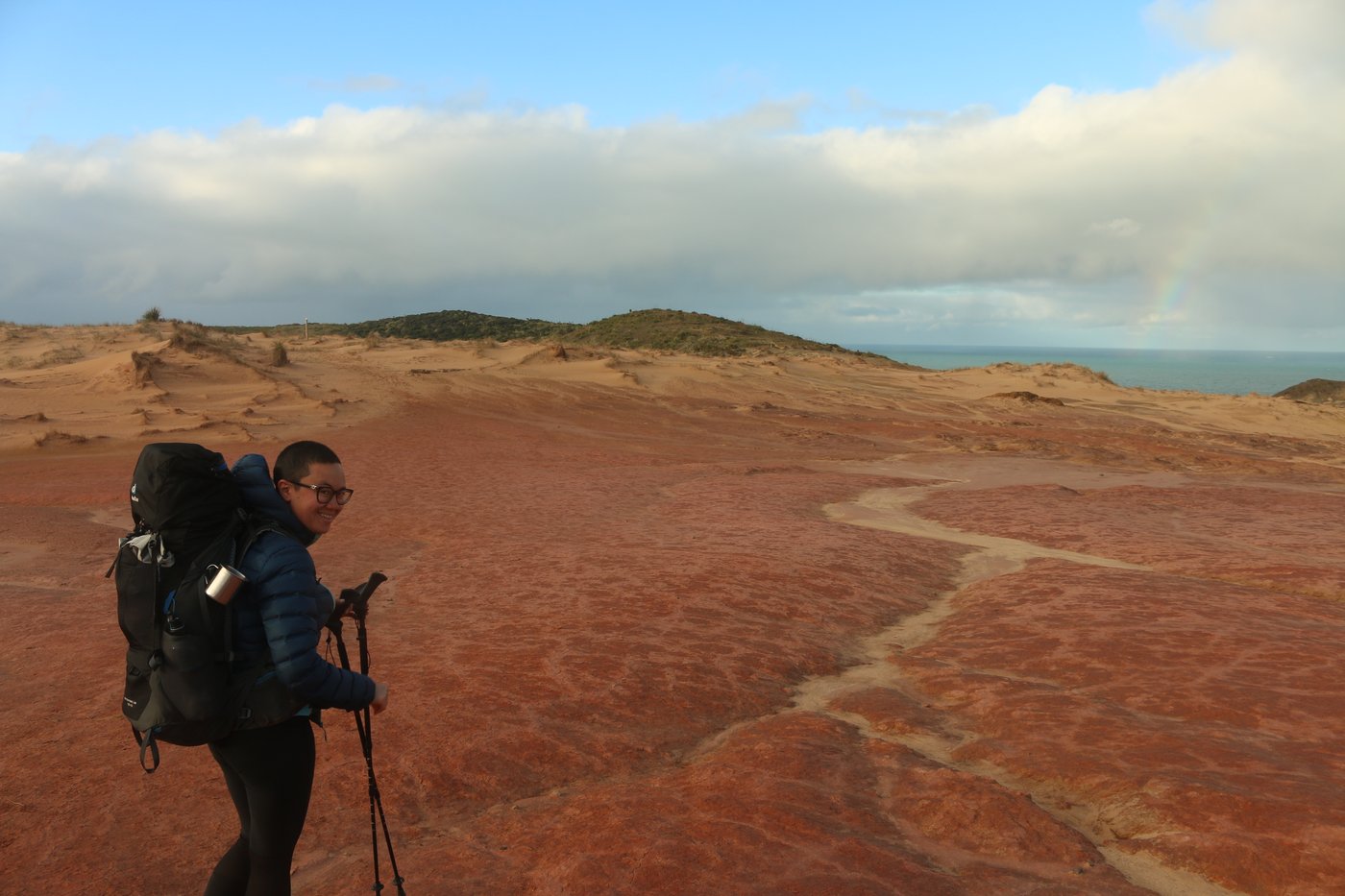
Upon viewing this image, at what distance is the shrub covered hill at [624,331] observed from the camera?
54.0 metres

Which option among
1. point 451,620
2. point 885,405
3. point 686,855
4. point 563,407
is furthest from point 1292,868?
point 885,405

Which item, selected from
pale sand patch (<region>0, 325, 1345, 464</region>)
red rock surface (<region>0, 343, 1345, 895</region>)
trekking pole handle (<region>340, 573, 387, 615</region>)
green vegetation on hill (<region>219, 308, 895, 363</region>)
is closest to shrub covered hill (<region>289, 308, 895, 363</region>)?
green vegetation on hill (<region>219, 308, 895, 363</region>)

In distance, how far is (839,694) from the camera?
643cm

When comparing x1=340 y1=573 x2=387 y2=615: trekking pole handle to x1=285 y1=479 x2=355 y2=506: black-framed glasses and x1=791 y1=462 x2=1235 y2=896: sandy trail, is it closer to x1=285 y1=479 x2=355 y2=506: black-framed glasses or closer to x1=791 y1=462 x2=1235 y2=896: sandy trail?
x1=285 y1=479 x2=355 y2=506: black-framed glasses

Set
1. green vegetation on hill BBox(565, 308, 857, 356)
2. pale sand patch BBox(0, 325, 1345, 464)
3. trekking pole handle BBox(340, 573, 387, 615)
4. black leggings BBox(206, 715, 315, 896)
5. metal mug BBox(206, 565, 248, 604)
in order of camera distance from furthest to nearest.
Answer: green vegetation on hill BBox(565, 308, 857, 356)
pale sand patch BBox(0, 325, 1345, 464)
trekking pole handle BBox(340, 573, 387, 615)
black leggings BBox(206, 715, 315, 896)
metal mug BBox(206, 565, 248, 604)

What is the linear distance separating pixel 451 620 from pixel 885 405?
25267mm

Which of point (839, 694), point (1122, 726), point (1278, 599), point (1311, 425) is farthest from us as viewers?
point (1311, 425)

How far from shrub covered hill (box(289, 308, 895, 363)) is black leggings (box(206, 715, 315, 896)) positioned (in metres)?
46.3

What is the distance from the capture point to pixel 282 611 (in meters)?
2.79

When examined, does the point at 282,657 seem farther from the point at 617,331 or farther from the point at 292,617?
the point at 617,331

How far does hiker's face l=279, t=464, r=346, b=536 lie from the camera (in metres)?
2.97

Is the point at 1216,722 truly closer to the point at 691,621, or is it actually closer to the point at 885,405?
the point at 691,621

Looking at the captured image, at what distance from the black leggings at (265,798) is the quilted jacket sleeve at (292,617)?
0.69 feet

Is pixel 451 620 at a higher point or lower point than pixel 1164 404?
lower
